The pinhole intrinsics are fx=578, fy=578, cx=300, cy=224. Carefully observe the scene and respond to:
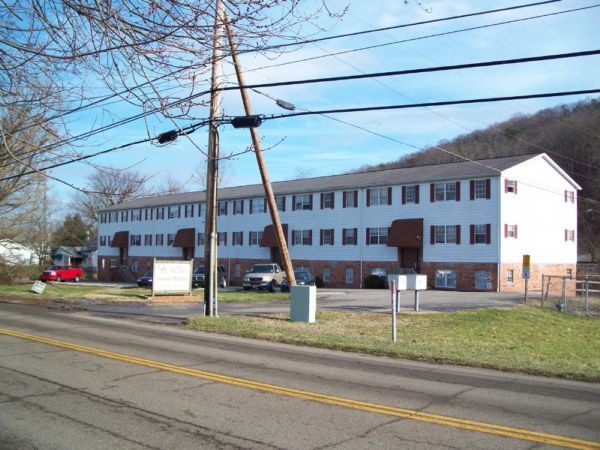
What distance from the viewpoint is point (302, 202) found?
52188 mm

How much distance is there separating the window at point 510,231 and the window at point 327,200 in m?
15.1

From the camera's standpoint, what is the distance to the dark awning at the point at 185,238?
2418 inches

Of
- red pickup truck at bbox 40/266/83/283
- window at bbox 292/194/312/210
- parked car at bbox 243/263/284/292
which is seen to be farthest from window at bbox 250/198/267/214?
red pickup truck at bbox 40/266/83/283

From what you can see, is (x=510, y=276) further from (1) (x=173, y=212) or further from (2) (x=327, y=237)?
(1) (x=173, y=212)

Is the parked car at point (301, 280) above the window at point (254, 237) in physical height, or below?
below

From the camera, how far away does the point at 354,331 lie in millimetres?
Answer: 16766

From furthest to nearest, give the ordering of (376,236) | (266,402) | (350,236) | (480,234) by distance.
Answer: (350,236), (376,236), (480,234), (266,402)

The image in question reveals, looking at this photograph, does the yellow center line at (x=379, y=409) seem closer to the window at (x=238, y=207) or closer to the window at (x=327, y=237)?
the window at (x=327, y=237)

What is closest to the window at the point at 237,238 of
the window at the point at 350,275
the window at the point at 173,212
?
the window at the point at 173,212

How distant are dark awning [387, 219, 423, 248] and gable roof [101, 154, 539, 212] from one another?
10.4 feet

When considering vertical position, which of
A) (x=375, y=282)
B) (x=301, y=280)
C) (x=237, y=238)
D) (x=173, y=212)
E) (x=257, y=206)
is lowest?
(x=375, y=282)

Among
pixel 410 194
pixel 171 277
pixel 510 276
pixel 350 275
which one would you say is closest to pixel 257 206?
pixel 350 275

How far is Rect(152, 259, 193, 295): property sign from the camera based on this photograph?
28.1 metres

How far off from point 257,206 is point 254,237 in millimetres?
3038
